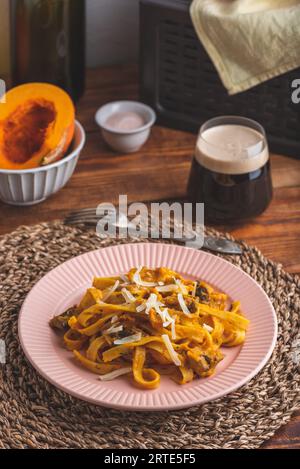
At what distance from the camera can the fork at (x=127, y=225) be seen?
73.3 inches

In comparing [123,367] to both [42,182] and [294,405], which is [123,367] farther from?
[42,182]

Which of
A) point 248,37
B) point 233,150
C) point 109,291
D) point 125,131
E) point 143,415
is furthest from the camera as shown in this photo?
point 125,131

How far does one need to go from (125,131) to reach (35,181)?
1.12ft

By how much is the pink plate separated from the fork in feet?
0.30

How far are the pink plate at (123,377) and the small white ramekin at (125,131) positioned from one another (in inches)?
19.4

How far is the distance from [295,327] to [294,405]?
0.20 metres

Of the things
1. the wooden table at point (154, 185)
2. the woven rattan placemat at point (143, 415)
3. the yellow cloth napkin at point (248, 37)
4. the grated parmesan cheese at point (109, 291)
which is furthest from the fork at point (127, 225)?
the yellow cloth napkin at point (248, 37)

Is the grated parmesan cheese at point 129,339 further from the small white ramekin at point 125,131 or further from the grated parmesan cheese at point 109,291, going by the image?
the small white ramekin at point 125,131

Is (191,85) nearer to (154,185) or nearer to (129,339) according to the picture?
(154,185)

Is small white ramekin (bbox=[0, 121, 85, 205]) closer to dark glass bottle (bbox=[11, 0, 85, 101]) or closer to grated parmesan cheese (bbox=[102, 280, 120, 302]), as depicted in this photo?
dark glass bottle (bbox=[11, 0, 85, 101])

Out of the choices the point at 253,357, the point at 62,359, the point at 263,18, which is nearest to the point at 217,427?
the point at 253,357

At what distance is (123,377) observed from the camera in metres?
1.50

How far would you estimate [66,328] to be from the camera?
1.60 meters

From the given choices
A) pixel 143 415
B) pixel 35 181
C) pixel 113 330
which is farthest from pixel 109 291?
pixel 35 181
